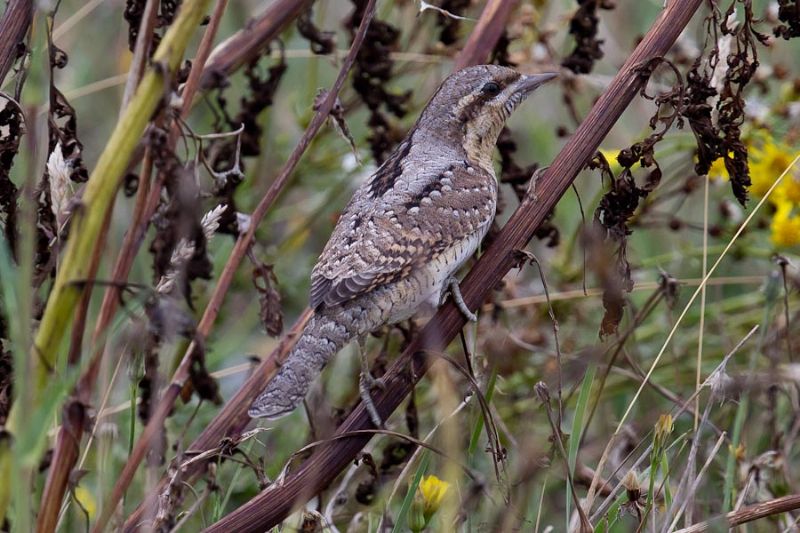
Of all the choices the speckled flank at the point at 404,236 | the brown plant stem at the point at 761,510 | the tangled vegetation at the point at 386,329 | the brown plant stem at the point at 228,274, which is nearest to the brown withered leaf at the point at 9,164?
the tangled vegetation at the point at 386,329

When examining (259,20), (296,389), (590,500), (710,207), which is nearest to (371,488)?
(296,389)

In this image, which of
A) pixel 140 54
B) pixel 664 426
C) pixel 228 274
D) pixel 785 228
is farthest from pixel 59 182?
pixel 785 228

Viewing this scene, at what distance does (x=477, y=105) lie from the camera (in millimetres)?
2848

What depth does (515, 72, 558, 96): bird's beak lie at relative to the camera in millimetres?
2814

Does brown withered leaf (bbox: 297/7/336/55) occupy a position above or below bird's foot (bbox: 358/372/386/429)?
above

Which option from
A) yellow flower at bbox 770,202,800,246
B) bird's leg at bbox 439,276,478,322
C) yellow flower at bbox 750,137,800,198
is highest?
bird's leg at bbox 439,276,478,322

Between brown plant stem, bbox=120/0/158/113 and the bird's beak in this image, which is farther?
the bird's beak

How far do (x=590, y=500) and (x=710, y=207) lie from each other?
251 cm

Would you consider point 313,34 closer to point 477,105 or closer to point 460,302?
point 477,105

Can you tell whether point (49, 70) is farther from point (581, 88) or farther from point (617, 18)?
point (617, 18)

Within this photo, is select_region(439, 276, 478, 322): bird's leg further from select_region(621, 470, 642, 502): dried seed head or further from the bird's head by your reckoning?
the bird's head

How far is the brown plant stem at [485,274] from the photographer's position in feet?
6.63

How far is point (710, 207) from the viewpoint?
4344 millimetres

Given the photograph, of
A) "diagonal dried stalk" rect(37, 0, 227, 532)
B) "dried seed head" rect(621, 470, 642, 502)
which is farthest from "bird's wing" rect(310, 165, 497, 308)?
"dried seed head" rect(621, 470, 642, 502)
